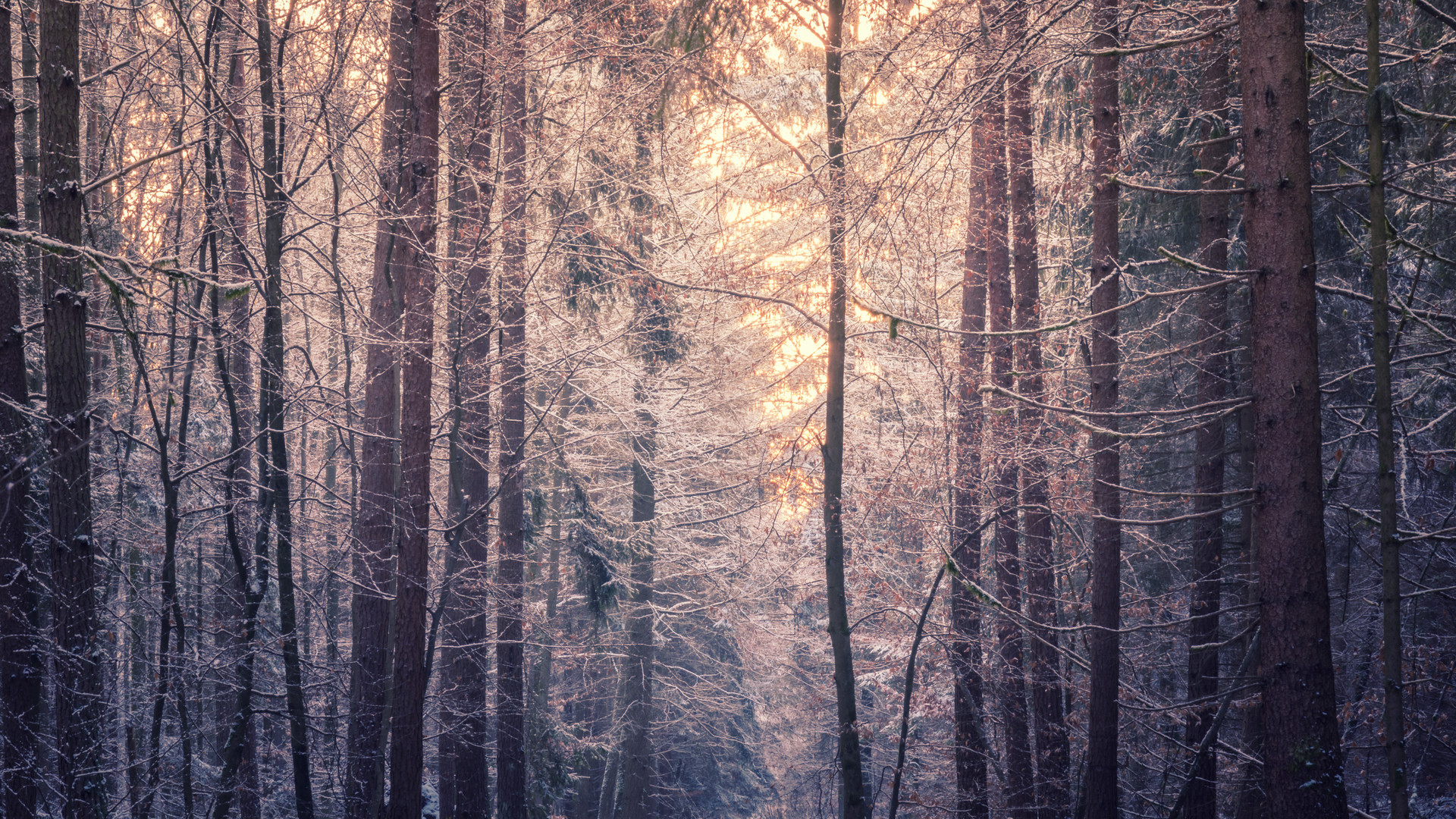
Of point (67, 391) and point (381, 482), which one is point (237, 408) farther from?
point (67, 391)

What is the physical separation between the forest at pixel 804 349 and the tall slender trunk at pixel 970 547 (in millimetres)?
90

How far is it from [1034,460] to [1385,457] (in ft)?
16.2

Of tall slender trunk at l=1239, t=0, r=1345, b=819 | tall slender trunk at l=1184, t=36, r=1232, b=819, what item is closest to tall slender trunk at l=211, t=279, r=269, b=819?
tall slender trunk at l=1239, t=0, r=1345, b=819

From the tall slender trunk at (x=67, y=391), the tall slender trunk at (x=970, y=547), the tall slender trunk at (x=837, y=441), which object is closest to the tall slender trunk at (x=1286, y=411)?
the tall slender trunk at (x=837, y=441)

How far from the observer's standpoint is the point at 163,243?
8.77m

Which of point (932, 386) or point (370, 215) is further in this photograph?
point (932, 386)

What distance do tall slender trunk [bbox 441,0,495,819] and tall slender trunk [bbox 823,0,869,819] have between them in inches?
150

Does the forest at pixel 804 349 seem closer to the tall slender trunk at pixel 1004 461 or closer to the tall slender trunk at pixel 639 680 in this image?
the tall slender trunk at pixel 1004 461

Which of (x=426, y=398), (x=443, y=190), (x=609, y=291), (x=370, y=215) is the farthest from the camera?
(x=609, y=291)

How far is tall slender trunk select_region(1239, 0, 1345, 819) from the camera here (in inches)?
163

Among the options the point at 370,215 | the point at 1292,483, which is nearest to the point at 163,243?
the point at 370,215

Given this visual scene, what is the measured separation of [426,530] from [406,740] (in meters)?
1.87

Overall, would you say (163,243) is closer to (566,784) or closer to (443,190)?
(443,190)

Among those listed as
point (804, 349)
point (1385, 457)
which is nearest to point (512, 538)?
point (804, 349)
